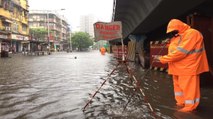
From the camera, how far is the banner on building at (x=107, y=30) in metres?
7.25

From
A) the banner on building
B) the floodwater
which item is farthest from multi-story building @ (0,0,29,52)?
the banner on building

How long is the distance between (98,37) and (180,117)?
9.12 feet

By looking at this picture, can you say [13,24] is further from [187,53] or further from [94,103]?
[187,53]

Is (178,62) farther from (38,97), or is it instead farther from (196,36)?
(38,97)

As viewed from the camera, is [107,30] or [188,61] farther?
[107,30]

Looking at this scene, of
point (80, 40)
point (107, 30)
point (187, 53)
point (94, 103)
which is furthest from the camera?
point (80, 40)

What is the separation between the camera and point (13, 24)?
64812 millimetres

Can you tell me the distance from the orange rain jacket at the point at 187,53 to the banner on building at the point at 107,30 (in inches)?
58.0

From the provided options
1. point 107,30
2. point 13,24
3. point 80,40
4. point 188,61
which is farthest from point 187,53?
point 80,40

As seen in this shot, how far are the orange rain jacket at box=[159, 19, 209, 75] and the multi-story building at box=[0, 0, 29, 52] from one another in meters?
54.4

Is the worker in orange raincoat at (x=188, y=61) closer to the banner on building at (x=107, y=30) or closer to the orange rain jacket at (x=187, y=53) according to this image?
the orange rain jacket at (x=187, y=53)

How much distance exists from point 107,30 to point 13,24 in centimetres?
6145

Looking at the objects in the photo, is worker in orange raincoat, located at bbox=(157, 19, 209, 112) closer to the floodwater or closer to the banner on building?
the floodwater

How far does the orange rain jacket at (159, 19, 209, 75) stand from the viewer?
620cm
